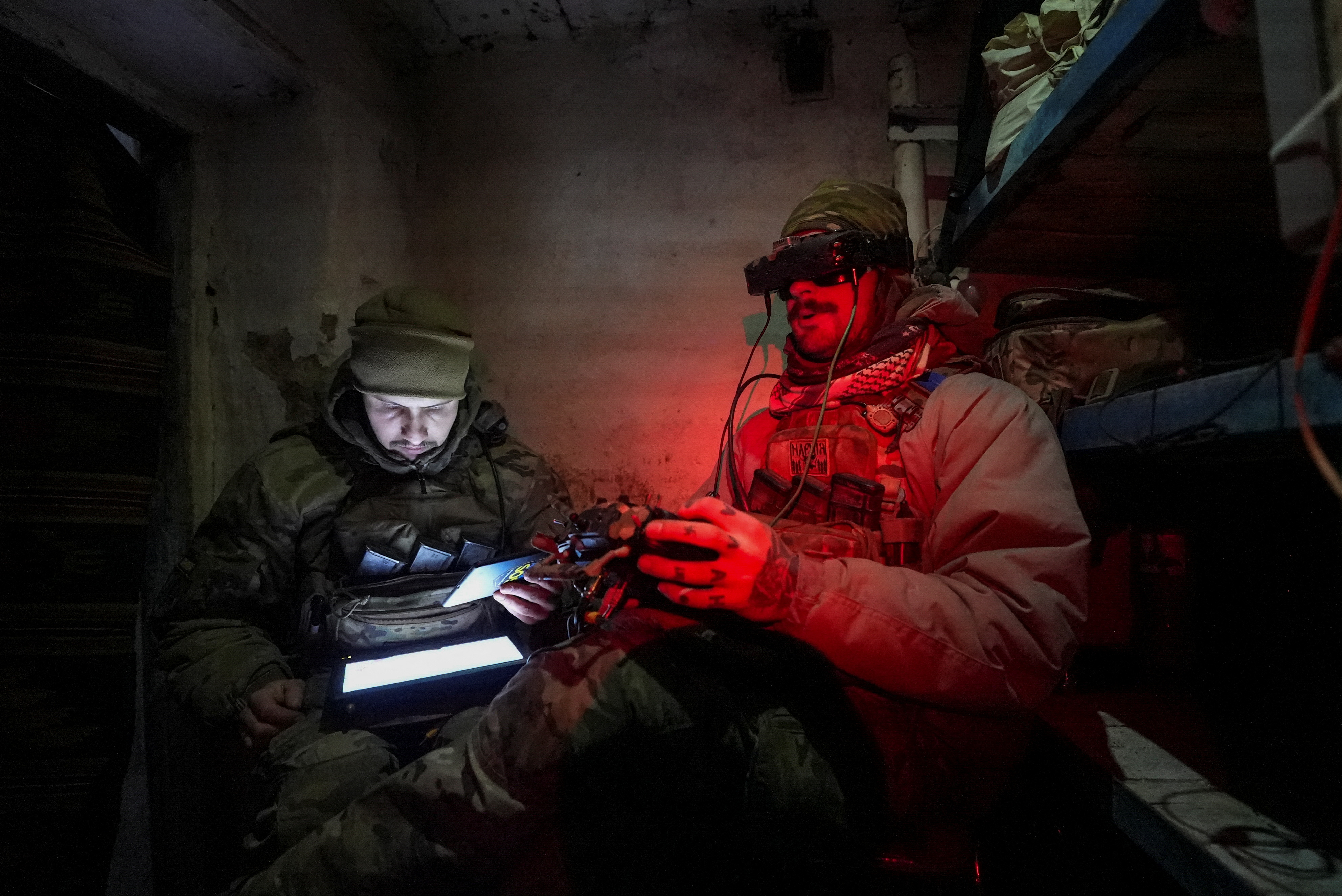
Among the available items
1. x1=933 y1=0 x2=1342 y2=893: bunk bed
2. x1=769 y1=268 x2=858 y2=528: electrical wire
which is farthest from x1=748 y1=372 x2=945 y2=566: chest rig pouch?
x1=933 y1=0 x2=1342 y2=893: bunk bed

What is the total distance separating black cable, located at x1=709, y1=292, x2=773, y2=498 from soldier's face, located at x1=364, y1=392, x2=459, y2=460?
2.81 feet

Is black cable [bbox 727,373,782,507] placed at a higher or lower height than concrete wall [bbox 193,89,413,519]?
lower

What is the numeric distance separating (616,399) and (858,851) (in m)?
1.66

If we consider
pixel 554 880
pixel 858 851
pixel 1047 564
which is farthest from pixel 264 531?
pixel 1047 564

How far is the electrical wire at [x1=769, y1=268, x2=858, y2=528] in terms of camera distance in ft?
4.42

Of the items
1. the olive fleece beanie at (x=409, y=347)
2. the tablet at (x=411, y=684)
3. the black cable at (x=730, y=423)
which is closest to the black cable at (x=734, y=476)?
the black cable at (x=730, y=423)

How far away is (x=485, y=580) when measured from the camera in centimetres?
157

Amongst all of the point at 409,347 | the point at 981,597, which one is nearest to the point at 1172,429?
the point at 981,597

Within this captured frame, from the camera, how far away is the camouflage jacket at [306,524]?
147 centimetres

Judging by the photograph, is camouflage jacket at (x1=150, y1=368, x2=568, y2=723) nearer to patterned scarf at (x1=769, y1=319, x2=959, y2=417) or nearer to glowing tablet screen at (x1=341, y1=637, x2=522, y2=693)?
glowing tablet screen at (x1=341, y1=637, x2=522, y2=693)

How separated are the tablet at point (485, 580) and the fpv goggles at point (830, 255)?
1.02 m

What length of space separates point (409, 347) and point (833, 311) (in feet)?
4.01

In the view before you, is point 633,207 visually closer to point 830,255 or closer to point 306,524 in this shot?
point 830,255

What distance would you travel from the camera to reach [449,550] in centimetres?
175
